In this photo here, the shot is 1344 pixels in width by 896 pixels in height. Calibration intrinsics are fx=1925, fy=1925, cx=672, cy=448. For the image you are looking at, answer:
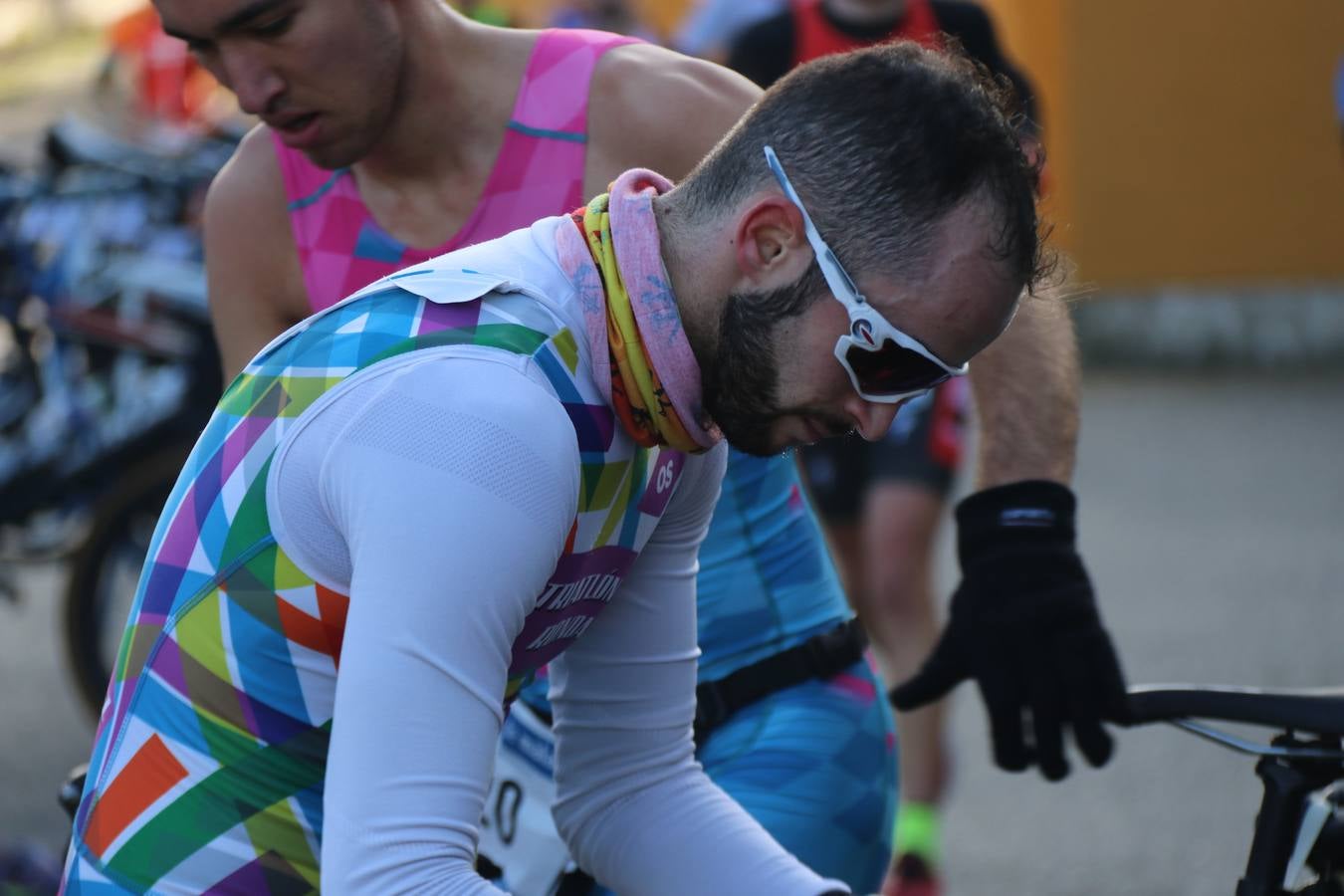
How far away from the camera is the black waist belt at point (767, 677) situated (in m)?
2.37

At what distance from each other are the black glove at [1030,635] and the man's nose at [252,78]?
3.04 feet

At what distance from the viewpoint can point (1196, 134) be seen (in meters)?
11.2

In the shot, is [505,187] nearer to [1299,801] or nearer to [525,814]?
[525,814]

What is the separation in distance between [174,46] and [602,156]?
7.87 m

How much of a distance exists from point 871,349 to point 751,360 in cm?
10

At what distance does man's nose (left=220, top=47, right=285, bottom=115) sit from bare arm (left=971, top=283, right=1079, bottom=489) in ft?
2.98

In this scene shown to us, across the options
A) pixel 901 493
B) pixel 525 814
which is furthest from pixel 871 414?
pixel 901 493

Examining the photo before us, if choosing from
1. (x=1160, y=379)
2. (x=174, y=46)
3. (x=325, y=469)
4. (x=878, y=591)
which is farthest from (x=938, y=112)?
(x=1160, y=379)

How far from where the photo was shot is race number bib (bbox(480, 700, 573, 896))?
7.55 feet

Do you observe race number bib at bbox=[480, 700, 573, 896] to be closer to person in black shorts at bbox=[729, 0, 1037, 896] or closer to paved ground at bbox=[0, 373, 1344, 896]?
paved ground at bbox=[0, 373, 1344, 896]

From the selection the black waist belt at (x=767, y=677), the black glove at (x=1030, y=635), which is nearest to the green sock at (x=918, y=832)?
the black waist belt at (x=767, y=677)

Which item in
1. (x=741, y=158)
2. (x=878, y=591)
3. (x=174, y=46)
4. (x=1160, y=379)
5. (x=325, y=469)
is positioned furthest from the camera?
(x=1160, y=379)

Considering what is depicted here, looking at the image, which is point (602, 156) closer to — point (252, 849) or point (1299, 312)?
point (252, 849)

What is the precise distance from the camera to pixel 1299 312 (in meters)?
11.2
